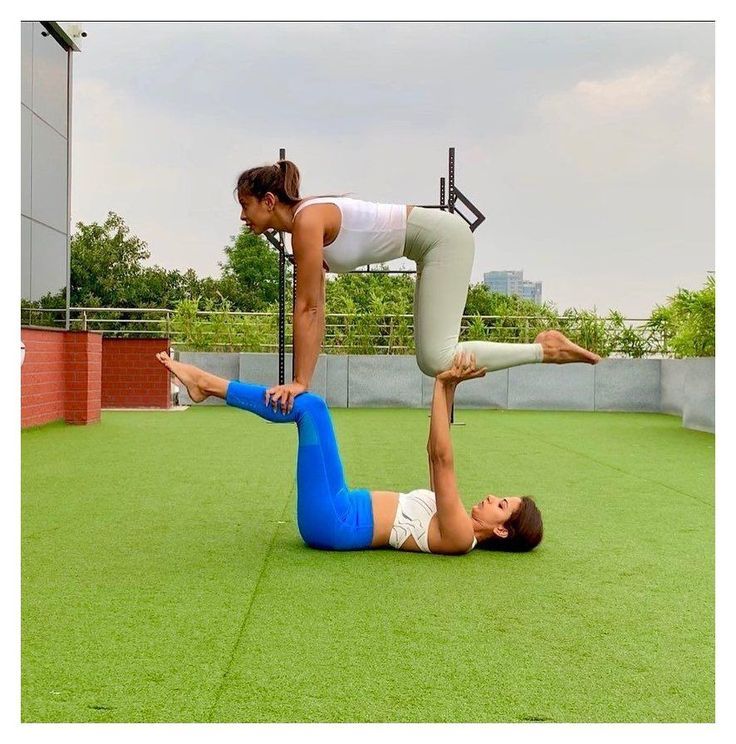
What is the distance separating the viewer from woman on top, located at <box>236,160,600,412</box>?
3.05 metres

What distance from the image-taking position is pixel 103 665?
79.9 inches

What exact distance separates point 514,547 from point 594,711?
149 cm

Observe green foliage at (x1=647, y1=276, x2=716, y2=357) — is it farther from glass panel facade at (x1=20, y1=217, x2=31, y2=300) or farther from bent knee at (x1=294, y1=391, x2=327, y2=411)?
bent knee at (x1=294, y1=391, x2=327, y2=411)

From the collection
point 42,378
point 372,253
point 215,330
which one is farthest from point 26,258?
point 372,253

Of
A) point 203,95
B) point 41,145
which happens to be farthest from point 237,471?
point 203,95

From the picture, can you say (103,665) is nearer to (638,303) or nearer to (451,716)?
(451,716)

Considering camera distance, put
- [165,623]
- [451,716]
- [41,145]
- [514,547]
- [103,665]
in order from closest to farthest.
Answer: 1. [451,716]
2. [103,665]
3. [165,623]
4. [514,547]
5. [41,145]

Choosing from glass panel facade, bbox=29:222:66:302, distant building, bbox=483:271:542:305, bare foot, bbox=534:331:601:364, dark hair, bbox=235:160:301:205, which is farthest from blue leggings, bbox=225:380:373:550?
distant building, bbox=483:271:542:305

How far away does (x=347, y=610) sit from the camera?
8.22ft

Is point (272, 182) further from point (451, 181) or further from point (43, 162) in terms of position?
point (43, 162)

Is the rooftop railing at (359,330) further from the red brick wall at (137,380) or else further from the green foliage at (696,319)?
the green foliage at (696,319)

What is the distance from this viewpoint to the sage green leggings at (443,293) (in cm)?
316

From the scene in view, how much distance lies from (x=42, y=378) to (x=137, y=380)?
2.97m

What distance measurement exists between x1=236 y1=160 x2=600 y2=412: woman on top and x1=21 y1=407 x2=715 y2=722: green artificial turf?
0.66 m
